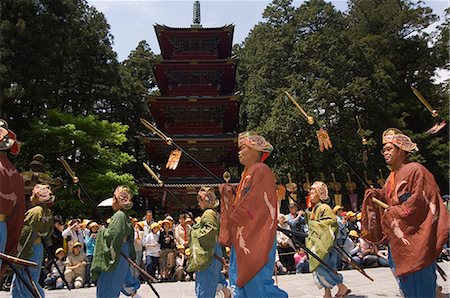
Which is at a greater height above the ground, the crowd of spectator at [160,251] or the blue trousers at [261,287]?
the blue trousers at [261,287]

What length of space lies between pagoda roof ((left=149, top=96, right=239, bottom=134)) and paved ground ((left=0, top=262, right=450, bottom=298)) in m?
15.6

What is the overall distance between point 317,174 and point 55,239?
64.3ft

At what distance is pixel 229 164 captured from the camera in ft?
86.6

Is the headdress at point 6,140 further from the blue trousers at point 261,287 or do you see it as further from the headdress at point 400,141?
the headdress at point 400,141

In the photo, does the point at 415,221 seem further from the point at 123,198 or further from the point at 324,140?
the point at 123,198

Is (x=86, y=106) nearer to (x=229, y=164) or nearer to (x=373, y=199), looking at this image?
(x=229, y=164)

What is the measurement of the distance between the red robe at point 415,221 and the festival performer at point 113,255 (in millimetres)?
3340

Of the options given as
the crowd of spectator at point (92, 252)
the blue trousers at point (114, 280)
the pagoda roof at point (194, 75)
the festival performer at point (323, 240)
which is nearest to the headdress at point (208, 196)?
the blue trousers at point (114, 280)

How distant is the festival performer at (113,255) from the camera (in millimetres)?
5816

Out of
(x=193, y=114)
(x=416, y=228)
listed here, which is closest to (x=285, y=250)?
(x=416, y=228)

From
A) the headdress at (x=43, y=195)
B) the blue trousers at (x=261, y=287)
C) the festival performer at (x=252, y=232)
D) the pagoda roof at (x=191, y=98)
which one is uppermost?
the pagoda roof at (x=191, y=98)

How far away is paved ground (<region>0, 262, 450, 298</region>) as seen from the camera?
7.61 m

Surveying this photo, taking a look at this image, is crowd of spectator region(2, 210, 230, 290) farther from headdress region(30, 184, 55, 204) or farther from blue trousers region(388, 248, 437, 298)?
blue trousers region(388, 248, 437, 298)

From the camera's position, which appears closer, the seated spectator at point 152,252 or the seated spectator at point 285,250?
the seated spectator at point 152,252
